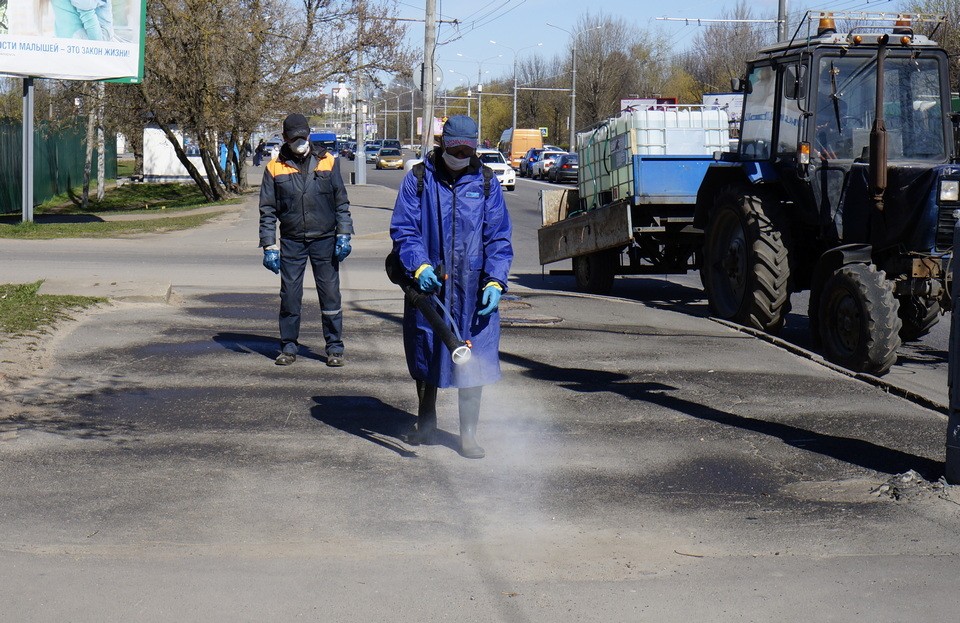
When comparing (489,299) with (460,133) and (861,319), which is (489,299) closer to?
(460,133)

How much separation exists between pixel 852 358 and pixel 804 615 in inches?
188

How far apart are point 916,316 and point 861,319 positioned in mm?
1569

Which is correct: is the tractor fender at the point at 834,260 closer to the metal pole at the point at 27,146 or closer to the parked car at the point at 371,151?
the metal pole at the point at 27,146

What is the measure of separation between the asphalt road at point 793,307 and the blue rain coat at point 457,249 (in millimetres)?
3473

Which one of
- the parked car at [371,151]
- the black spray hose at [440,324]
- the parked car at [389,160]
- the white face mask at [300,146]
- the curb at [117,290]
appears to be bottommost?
the curb at [117,290]

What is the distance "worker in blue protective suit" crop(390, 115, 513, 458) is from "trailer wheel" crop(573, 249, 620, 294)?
795 centimetres

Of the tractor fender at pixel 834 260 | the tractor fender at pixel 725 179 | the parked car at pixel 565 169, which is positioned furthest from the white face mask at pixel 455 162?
the parked car at pixel 565 169

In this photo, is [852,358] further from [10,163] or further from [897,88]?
[10,163]

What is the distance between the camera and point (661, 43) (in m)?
71.2

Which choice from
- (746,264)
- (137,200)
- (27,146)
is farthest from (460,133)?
(137,200)

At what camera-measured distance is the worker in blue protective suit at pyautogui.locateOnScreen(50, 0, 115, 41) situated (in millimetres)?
22141

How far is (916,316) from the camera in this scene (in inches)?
386

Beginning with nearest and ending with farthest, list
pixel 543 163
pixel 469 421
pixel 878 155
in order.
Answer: pixel 469 421 → pixel 878 155 → pixel 543 163

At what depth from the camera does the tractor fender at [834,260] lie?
29.9 ft
